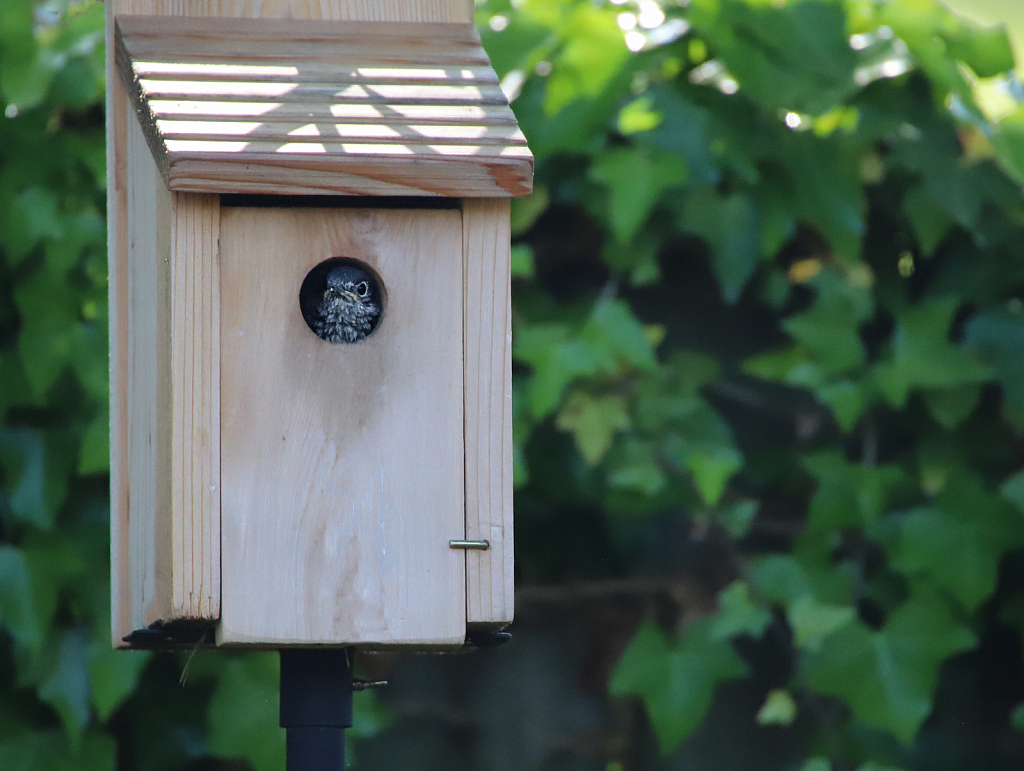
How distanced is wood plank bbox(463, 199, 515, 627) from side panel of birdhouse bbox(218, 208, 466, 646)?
0.04 ft

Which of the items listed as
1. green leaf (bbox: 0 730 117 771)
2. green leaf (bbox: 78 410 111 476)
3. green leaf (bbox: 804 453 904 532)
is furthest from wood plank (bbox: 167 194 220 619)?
green leaf (bbox: 804 453 904 532)

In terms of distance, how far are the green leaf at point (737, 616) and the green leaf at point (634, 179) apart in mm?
645

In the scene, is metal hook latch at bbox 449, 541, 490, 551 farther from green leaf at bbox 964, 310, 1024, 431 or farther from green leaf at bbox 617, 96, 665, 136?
green leaf at bbox 964, 310, 1024, 431

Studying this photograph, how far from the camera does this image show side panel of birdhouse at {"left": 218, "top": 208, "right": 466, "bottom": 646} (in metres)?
1.27

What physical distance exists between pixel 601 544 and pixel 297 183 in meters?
1.43

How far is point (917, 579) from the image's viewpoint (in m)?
2.36

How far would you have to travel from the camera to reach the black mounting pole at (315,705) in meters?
1.25

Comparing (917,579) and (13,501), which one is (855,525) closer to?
(917,579)

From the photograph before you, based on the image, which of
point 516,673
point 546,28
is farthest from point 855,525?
point 546,28

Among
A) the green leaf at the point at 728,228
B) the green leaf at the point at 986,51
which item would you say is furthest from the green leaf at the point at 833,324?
the green leaf at the point at 986,51

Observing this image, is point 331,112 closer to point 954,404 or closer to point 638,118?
point 638,118

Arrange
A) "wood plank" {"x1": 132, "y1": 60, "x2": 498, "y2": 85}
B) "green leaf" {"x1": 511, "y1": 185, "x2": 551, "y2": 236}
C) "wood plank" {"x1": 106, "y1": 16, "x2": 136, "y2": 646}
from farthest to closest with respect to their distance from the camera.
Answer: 1. "green leaf" {"x1": 511, "y1": 185, "x2": 551, "y2": 236}
2. "wood plank" {"x1": 106, "y1": 16, "x2": 136, "y2": 646}
3. "wood plank" {"x1": 132, "y1": 60, "x2": 498, "y2": 85}

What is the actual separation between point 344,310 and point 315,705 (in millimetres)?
386

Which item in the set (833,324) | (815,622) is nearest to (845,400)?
(833,324)
